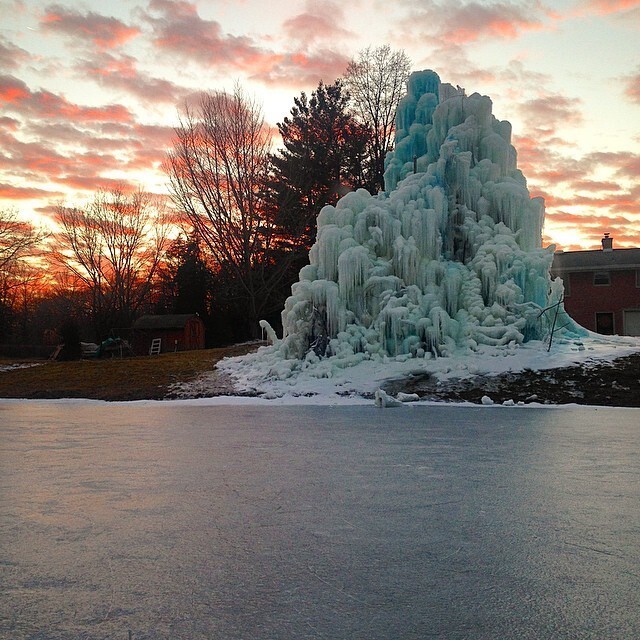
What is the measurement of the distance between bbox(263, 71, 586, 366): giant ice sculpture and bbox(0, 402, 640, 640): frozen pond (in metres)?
10.6

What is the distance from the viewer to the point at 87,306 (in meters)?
57.2

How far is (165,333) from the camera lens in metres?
37.7

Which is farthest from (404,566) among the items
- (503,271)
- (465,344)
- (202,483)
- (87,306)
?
(87,306)

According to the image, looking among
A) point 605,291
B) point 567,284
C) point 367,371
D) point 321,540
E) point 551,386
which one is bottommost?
point 321,540

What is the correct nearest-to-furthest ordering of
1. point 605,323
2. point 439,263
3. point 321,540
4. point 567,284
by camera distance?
1. point 321,540
2. point 439,263
3. point 605,323
4. point 567,284

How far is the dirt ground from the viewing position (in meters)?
15.6

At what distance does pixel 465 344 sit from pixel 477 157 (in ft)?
22.7

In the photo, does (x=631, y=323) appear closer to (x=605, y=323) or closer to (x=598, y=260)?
(x=605, y=323)

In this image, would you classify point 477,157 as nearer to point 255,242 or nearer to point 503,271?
point 503,271

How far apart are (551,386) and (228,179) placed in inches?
1028

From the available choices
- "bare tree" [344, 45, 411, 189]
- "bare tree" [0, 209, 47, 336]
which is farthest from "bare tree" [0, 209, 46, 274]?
"bare tree" [344, 45, 411, 189]

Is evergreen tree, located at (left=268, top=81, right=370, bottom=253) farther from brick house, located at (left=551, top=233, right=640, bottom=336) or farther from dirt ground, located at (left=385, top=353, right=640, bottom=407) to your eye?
dirt ground, located at (left=385, top=353, right=640, bottom=407)

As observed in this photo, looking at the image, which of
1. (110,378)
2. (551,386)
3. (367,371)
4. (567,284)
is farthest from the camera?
(567,284)

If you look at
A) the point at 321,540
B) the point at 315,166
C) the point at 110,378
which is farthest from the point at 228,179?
the point at 321,540
